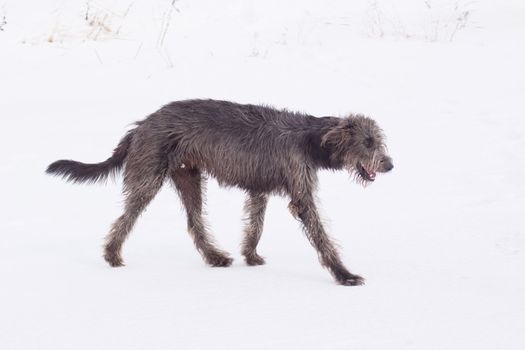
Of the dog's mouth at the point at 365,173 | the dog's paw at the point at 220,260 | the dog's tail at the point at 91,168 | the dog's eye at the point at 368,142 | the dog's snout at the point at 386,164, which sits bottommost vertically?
the dog's paw at the point at 220,260

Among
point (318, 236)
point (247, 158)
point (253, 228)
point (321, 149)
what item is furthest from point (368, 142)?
point (253, 228)

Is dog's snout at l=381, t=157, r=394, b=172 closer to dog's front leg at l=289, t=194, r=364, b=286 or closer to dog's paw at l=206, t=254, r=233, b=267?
dog's front leg at l=289, t=194, r=364, b=286

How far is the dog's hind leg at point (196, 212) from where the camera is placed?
7055mm

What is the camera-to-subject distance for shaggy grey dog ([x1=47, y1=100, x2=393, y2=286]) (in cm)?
657

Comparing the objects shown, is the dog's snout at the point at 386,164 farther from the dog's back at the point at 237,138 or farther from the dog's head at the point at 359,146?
the dog's back at the point at 237,138

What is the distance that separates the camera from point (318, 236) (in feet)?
21.4

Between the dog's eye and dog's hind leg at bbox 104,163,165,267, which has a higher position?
the dog's eye

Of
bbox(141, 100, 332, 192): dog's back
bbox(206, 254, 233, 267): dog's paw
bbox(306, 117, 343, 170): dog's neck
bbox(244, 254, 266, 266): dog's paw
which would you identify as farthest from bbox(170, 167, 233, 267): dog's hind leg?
bbox(306, 117, 343, 170): dog's neck

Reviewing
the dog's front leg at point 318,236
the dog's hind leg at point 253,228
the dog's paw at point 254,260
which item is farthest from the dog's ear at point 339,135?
the dog's paw at point 254,260

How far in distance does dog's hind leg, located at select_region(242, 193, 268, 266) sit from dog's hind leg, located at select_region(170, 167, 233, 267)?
0.50ft

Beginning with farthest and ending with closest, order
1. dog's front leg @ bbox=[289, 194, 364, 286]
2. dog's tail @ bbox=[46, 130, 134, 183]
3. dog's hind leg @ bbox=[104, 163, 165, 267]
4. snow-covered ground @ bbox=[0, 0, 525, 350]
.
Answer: dog's tail @ bbox=[46, 130, 134, 183] < dog's hind leg @ bbox=[104, 163, 165, 267] < dog's front leg @ bbox=[289, 194, 364, 286] < snow-covered ground @ bbox=[0, 0, 525, 350]

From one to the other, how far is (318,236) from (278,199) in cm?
244

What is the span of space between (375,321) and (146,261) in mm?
2302

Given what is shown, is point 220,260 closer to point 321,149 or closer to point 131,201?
point 131,201
